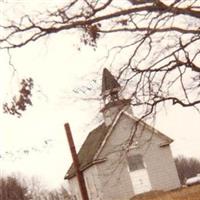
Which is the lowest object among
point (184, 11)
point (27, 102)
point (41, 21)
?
point (27, 102)

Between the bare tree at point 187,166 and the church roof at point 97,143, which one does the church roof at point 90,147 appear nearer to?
the church roof at point 97,143

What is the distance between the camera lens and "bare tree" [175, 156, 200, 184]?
538 feet

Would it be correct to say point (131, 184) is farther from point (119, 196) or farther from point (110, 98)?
point (110, 98)

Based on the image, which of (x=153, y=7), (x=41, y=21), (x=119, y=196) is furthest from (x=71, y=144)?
(x=119, y=196)

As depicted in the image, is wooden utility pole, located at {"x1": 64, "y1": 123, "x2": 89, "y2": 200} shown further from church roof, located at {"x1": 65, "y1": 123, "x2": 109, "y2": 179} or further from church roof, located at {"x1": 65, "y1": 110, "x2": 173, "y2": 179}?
church roof, located at {"x1": 65, "y1": 123, "x2": 109, "y2": 179}

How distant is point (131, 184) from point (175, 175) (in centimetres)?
393

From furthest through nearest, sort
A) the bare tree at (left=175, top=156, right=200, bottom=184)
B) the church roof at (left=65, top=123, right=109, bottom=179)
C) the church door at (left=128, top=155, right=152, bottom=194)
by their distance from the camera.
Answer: the bare tree at (left=175, top=156, right=200, bottom=184)
the church roof at (left=65, top=123, right=109, bottom=179)
the church door at (left=128, top=155, right=152, bottom=194)

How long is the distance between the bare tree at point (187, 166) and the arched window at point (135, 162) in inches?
4490

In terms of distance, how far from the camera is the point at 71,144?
22.1 metres

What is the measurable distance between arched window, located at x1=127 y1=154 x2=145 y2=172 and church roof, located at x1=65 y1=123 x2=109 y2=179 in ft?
9.65

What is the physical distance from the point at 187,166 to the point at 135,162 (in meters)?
136

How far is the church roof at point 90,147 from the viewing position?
45.7 meters

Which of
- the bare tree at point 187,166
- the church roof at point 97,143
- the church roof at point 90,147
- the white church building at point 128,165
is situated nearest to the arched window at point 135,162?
the white church building at point 128,165

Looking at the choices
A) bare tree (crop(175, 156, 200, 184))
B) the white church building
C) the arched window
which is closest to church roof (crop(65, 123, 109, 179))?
the white church building
